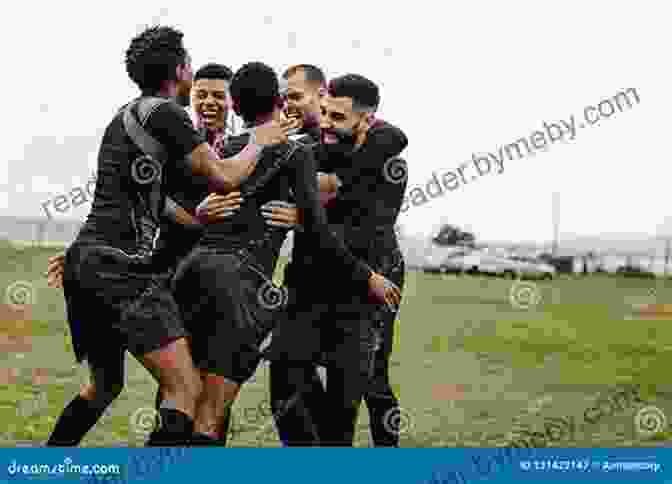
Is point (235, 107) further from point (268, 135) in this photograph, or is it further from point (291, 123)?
point (291, 123)

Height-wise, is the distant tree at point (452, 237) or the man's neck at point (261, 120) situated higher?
the man's neck at point (261, 120)

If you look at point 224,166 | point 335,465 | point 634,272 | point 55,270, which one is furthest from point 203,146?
point 634,272

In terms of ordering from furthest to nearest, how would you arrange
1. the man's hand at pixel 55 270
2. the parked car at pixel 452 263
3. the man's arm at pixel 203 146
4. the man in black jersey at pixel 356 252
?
1. the parked car at pixel 452 263
2. the man in black jersey at pixel 356 252
3. the man's hand at pixel 55 270
4. the man's arm at pixel 203 146

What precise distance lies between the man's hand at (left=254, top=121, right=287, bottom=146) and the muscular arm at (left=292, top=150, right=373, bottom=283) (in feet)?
0.31

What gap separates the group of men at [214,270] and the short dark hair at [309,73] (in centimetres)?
15

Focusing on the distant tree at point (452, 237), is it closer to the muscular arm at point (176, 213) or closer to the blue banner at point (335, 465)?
the blue banner at point (335, 465)

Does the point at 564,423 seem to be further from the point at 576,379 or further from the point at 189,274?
the point at 189,274

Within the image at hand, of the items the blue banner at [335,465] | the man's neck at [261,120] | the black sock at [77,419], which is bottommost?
the blue banner at [335,465]

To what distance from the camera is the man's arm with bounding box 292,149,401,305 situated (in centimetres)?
403

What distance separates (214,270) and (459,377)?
3.58 m

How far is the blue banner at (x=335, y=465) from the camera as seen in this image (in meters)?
4.63

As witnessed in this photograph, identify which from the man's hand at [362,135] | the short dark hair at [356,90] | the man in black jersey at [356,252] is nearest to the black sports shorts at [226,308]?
the man in black jersey at [356,252]

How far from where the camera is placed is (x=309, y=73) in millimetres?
4637

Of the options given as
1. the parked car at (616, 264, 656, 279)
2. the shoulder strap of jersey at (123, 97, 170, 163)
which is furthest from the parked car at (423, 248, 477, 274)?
the shoulder strap of jersey at (123, 97, 170, 163)
